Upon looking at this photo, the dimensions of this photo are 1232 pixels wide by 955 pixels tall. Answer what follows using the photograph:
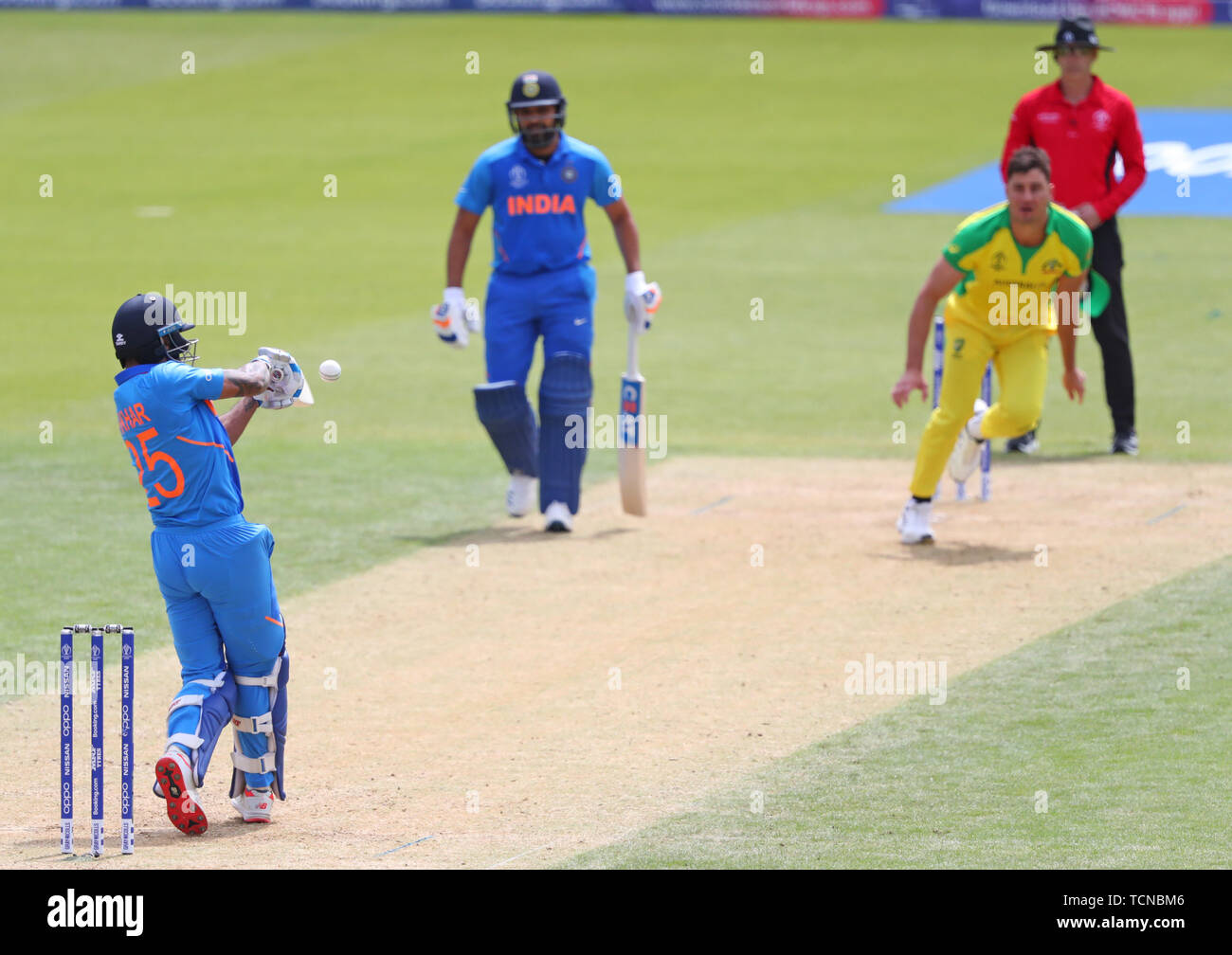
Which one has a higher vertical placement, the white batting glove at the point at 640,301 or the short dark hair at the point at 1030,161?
the short dark hair at the point at 1030,161

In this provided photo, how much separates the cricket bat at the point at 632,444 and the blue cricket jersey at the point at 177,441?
4805mm

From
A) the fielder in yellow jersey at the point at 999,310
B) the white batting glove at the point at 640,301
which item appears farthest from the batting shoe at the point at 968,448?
the white batting glove at the point at 640,301

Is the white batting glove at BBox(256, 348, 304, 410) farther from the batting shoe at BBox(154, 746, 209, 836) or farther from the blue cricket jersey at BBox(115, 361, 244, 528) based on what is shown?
the batting shoe at BBox(154, 746, 209, 836)

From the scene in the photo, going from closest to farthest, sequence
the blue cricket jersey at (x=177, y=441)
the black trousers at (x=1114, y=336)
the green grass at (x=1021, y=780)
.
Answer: the green grass at (x=1021, y=780), the blue cricket jersey at (x=177, y=441), the black trousers at (x=1114, y=336)

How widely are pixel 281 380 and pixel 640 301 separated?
17.0 feet

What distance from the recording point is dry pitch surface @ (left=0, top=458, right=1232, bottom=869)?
6.94 meters

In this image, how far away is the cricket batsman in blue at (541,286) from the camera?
1164cm

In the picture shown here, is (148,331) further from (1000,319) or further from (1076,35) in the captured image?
(1076,35)

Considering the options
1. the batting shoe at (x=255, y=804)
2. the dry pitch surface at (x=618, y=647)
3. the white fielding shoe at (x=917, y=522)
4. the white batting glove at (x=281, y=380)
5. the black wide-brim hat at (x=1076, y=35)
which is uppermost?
the black wide-brim hat at (x=1076, y=35)

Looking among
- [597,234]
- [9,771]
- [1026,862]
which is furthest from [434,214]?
Answer: [1026,862]

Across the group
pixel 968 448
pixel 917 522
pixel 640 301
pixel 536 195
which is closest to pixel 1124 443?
pixel 968 448

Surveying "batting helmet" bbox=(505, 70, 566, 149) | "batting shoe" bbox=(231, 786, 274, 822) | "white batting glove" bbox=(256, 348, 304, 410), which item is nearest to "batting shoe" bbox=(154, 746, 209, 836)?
"batting shoe" bbox=(231, 786, 274, 822)

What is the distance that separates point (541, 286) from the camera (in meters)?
11.7

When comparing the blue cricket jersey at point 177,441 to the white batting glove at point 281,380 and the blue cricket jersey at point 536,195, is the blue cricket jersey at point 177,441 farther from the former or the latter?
the blue cricket jersey at point 536,195
